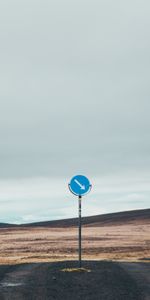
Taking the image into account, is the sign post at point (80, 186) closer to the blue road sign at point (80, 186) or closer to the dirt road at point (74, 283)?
the blue road sign at point (80, 186)

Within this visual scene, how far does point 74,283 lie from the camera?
17.1 meters

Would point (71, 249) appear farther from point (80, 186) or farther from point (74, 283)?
point (74, 283)

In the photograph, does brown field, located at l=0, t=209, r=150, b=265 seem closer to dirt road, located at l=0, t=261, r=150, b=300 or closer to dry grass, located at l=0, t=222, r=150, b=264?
dry grass, located at l=0, t=222, r=150, b=264

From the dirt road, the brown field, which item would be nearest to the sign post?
the dirt road

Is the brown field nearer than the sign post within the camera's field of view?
No

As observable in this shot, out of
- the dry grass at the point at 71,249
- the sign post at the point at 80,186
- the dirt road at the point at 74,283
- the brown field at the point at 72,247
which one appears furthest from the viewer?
the brown field at the point at 72,247

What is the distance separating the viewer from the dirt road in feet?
46.6

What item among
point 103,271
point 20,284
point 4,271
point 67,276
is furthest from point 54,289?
point 4,271

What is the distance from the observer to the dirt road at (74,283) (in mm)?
14219

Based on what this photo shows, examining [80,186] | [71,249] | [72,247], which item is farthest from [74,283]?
[72,247]

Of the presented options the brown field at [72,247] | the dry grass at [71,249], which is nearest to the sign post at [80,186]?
the brown field at [72,247]

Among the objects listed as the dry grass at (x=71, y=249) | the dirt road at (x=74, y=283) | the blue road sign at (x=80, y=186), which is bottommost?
the dirt road at (x=74, y=283)

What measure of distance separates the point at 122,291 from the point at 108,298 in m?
1.17

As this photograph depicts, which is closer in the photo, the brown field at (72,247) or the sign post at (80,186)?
the sign post at (80,186)
